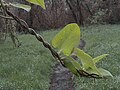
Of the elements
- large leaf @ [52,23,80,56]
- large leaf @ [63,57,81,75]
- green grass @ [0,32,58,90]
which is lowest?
green grass @ [0,32,58,90]

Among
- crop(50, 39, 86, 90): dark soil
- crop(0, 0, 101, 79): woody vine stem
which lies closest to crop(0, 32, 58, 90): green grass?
crop(50, 39, 86, 90): dark soil

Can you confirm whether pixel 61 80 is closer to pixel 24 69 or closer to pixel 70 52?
pixel 24 69

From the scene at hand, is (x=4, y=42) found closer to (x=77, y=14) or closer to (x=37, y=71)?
(x=37, y=71)

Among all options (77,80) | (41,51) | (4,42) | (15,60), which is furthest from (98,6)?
(77,80)

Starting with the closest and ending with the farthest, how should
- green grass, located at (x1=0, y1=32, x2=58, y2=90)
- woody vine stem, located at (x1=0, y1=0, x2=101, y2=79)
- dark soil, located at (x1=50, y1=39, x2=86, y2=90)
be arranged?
1. woody vine stem, located at (x1=0, y1=0, x2=101, y2=79)
2. green grass, located at (x1=0, y1=32, x2=58, y2=90)
3. dark soil, located at (x1=50, y1=39, x2=86, y2=90)

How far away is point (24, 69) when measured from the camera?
941 centimetres

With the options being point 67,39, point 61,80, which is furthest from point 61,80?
point 67,39

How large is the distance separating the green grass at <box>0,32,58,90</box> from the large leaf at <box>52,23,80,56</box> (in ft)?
22.9

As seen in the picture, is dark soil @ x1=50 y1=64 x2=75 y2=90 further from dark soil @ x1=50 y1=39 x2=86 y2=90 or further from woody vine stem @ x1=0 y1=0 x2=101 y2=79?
woody vine stem @ x1=0 y1=0 x2=101 y2=79

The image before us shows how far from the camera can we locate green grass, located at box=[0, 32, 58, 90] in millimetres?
7754

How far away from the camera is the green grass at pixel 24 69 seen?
7.75 metres

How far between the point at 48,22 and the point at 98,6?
139 inches

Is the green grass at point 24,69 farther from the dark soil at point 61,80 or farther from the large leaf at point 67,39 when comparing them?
the large leaf at point 67,39

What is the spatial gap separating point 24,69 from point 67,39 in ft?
29.3
